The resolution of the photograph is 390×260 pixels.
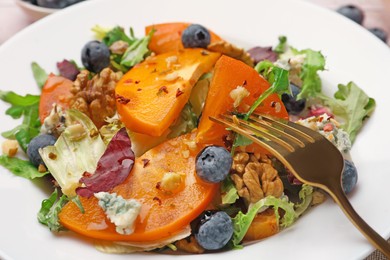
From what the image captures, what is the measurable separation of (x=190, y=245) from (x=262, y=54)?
1.52m

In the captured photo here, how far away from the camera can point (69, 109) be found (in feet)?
11.3

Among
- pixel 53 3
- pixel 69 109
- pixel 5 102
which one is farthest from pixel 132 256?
pixel 53 3

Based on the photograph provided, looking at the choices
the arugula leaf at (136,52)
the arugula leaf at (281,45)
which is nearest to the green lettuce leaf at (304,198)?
the arugula leaf at (281,45)

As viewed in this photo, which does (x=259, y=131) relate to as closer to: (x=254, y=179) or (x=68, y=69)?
(x=254, y=179)

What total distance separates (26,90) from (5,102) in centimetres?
19

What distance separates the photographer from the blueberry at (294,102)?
3654 mm

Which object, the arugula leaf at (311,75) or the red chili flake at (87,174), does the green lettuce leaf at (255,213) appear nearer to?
the red chili flake at (87,174)

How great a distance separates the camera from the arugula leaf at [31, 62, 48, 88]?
3.86 m

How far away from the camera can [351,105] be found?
3.46 m

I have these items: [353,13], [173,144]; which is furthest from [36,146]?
[353,13]

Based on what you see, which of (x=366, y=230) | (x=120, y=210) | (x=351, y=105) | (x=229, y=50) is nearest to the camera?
(x=366, y=230)

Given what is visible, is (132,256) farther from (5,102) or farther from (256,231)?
(5,102)

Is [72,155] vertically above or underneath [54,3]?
above

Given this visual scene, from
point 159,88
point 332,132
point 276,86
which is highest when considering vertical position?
point 276,86
